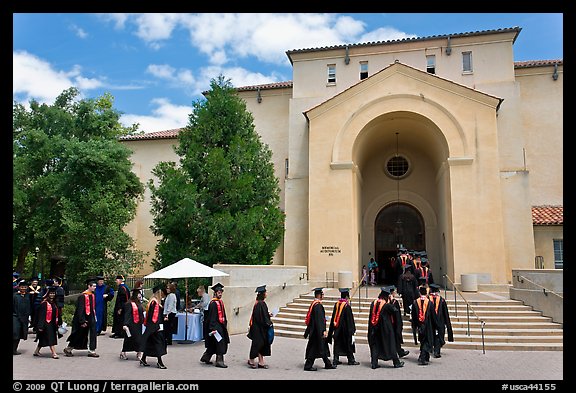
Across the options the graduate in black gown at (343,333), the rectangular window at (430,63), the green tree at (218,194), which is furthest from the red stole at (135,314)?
the rectangular window at (430,63)

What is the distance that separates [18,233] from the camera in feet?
83.0

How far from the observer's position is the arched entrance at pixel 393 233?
27.0m

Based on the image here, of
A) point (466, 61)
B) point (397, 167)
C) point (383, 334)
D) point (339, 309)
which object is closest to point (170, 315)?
point (339, 309)

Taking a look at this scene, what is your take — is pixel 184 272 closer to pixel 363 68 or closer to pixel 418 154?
pixel 418 154

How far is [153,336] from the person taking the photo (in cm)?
1040

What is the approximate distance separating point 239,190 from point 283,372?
35.4 ft

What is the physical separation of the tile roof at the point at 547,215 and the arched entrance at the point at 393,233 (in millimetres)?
5871

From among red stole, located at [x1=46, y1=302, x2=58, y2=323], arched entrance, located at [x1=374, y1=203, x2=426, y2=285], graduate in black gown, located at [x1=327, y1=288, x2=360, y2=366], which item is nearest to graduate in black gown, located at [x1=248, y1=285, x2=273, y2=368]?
graduate in black gown, located at [x1=327, y1=288, x2=360, y2=366]

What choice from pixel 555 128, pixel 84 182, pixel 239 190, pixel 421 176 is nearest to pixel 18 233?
pixel 84 182

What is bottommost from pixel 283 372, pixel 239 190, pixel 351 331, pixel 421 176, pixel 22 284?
pixel 283 372

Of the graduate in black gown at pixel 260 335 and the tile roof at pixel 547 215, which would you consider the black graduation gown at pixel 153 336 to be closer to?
the graduate in black gown at pixel 260 335

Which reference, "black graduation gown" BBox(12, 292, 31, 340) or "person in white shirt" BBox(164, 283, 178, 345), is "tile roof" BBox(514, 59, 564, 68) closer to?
"person in white shirt" BBox(164, 283, 178, 345)

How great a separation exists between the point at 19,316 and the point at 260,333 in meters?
6.60
